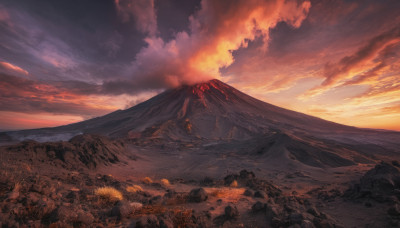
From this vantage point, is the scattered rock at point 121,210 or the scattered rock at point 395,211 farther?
the scattered rock at point 395,211

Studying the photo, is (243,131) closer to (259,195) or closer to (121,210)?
(259,195)

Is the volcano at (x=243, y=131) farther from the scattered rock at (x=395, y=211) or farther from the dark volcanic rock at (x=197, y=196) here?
the dark volcanic rock at (x=197, y=196)

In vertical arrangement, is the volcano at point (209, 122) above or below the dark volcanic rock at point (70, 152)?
above

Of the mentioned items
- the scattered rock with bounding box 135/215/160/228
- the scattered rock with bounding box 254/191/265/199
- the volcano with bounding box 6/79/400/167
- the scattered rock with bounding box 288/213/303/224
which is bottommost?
the scattered rock with bounding box 254/191/265/199

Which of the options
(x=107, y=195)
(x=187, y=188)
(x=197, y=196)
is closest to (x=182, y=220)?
(x=197, y=196)

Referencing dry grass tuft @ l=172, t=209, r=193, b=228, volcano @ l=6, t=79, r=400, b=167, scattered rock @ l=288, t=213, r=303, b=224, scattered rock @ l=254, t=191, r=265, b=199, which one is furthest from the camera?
volcano @ l=6, t=79, r=400, b=167

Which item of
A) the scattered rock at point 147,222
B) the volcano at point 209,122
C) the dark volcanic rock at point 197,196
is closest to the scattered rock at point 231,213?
the dark volcanic rock at point 197,196

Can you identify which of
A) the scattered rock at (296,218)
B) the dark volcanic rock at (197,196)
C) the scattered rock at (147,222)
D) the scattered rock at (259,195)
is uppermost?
the scattered rock at (147,222)

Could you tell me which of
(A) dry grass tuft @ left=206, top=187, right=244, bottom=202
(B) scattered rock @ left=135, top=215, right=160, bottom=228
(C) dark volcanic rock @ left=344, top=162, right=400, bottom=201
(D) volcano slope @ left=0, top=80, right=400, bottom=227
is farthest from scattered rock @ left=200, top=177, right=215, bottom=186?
(B) scattered rock @ left=135, top=215, right=160, bottom=228

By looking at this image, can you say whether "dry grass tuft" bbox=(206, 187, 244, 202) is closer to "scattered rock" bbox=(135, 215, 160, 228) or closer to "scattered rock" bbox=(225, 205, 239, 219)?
"scattered rock" bbox=(225, 205, 239, 219)

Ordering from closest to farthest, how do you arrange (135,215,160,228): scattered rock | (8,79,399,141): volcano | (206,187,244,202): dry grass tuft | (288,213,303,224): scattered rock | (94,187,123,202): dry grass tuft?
(135,215,160,228): scattered rock < (288,213,303,224): scattered rock < (94,187,123,202): dry grass tuft < (206,187,244,202): dry grass tuft < (8,79,399,141): volcano

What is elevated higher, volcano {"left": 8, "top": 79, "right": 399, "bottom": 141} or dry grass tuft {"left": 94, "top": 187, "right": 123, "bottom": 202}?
volcano {"left": 8, "top": 79, "right": 399, "bottom": 141}

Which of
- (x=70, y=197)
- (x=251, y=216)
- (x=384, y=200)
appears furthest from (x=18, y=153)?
(x=384, y=200)

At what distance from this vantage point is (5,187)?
A: 4.59 meters
